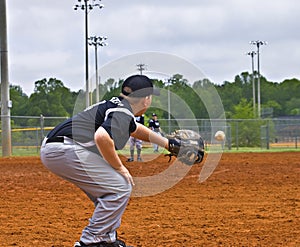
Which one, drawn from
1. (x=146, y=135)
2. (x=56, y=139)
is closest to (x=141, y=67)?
(x=146, y=135)

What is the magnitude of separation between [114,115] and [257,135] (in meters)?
38.5

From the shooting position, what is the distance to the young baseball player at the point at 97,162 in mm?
5562

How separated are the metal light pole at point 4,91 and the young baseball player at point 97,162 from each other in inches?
869

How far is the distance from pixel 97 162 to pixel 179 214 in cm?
329

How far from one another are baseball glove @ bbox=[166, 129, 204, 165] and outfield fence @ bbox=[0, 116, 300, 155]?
79.9ft

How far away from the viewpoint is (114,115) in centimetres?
534

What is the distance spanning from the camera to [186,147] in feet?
21.1

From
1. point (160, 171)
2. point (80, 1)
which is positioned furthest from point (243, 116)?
point (160, 171)

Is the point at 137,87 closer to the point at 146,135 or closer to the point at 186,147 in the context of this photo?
the point at 146,135

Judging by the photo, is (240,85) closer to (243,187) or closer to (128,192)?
(243,187)

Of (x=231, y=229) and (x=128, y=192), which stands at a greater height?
(x=128, y=192)

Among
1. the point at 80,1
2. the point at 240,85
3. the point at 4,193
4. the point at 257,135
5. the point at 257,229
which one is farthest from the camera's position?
the point at 240,85

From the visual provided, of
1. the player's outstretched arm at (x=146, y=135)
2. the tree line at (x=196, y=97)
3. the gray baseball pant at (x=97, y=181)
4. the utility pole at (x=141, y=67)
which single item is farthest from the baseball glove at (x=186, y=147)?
the tree line at (x=196, y=97)

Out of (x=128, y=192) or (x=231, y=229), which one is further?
(x=231, y=229)
